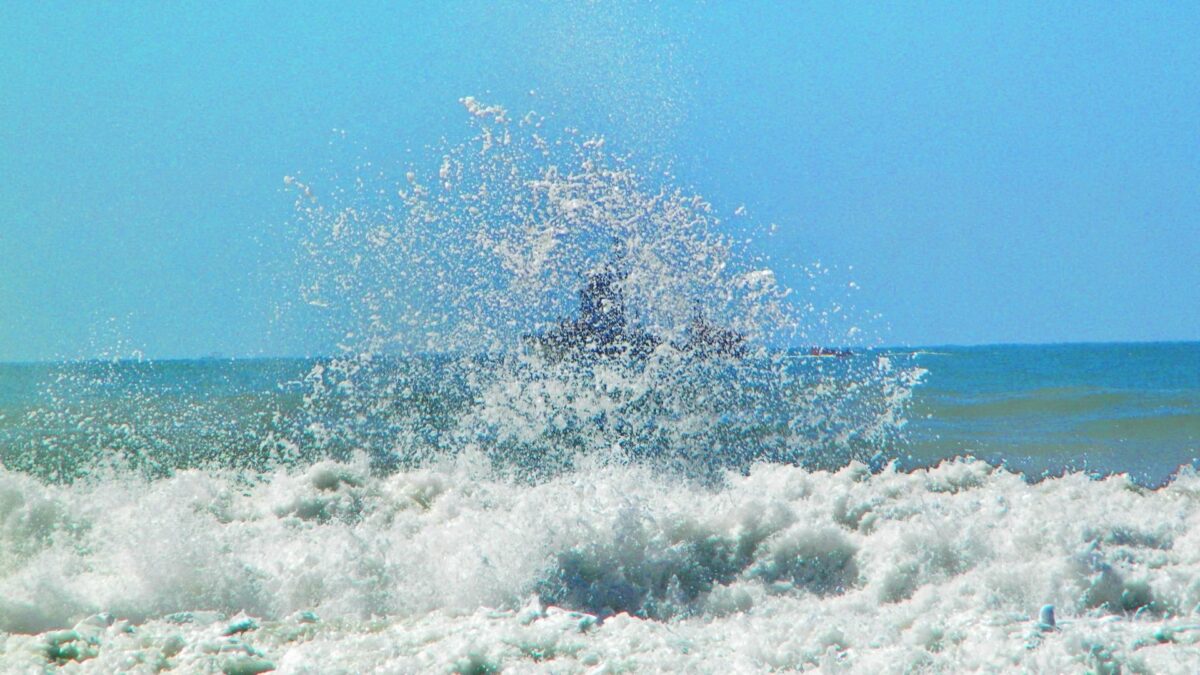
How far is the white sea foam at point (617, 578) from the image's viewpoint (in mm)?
4039

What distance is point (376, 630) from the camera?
4.64 meters

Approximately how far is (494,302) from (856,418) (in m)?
8.01

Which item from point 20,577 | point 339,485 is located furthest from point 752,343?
point 20,577

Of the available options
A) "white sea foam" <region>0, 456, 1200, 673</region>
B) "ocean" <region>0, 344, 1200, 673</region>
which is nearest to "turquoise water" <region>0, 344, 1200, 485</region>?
"ocean" <region>0, 344, 1200, 673</region>

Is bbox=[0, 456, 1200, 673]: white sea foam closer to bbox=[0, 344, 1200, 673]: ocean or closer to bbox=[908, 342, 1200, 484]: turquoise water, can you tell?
bbox=[0, 344, 1200, 673]: ocean

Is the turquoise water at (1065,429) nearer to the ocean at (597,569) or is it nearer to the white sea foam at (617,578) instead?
the ocean at (597,569)

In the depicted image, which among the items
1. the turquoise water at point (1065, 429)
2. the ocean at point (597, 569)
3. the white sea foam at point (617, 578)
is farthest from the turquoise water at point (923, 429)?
the white sea foam at point (617, 578)

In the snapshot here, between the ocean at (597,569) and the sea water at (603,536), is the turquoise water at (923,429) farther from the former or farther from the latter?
the ocean at (597,569)

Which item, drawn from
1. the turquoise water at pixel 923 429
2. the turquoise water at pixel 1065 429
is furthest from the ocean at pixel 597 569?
the turquoise water at pixel 1065 429

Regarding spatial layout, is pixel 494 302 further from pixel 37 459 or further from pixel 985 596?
pixel 985 596

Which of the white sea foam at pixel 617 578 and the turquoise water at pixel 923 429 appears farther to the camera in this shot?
the turquoise water at pixel 923 429

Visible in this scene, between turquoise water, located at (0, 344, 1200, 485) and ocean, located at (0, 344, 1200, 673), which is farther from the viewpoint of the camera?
turquoise water, located at (0, 344, 1200, 485)

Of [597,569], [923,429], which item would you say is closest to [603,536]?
[597,569]

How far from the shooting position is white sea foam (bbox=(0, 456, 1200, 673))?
4.04m
